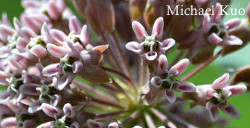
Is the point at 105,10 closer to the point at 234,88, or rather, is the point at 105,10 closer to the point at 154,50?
the point at 154,50

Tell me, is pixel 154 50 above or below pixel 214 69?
below

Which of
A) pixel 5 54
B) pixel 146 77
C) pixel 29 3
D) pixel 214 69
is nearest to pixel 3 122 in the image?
pixel 5 54

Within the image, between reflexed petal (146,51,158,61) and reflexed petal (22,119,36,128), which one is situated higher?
reflexed petal (146,51,158,61)

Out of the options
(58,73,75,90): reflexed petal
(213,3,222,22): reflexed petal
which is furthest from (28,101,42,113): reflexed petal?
(213,3,222,22): reflexed petal

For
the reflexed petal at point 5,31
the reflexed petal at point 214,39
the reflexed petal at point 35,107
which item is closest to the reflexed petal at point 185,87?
the reflexed petal at point 214,39

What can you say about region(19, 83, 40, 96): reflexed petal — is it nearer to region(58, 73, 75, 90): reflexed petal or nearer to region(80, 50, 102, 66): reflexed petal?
region(58, 73, 75, 90): reflexed petal
